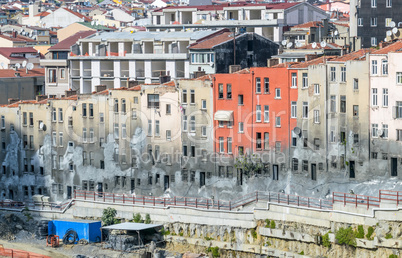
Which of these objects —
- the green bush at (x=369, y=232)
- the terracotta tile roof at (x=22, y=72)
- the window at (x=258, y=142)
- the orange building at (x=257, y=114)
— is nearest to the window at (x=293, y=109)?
the orange building at (x=257, y=114)

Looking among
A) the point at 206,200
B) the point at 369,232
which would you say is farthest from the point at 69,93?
the point at 369,232

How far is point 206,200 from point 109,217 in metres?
8.38

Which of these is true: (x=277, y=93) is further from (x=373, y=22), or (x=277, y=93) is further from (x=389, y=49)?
(x=373, y=22)

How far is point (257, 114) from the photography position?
9919 cm

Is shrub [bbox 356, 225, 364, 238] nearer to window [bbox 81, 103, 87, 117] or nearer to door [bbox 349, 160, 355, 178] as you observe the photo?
door [bbox 349, 160, 355, 178]

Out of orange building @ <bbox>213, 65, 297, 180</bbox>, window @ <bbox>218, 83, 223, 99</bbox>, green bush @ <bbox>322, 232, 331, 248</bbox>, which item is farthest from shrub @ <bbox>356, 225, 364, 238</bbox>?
window @ <bbox>218, 83, 223, 99</bbox>

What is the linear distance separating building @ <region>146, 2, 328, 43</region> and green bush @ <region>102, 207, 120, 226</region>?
3192 centimetres

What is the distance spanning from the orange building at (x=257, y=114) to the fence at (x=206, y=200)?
397 centimetres

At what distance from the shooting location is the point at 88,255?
9556 centimetres

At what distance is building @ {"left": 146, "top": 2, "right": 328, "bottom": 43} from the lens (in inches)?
5123

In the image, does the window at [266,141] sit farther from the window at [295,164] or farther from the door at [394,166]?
the door at [394,166]

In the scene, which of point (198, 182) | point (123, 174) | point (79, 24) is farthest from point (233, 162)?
point (79, 24)

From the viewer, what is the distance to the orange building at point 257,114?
321 feet

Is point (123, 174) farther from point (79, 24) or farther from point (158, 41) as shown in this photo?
point (79, 24)
